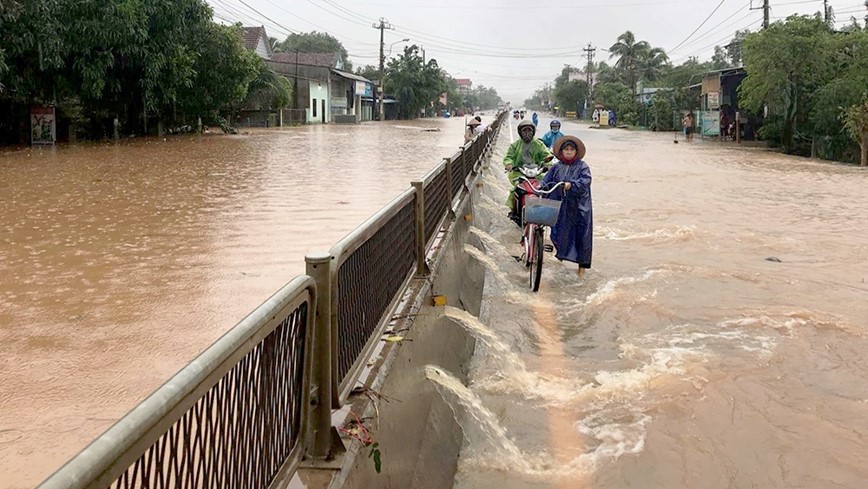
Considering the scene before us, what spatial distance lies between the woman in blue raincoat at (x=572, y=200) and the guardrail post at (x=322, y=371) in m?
5.51

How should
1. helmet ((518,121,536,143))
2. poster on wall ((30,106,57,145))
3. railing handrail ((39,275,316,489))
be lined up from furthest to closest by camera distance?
poster on wall ((30,106,57,145)) < helmet ((518,121,536,143)) < railing handrail ((39,275,316,489))

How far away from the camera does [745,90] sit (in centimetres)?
3306

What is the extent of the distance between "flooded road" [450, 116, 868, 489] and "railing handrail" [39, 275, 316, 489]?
8.29 feet

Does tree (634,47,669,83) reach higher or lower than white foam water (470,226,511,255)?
higher

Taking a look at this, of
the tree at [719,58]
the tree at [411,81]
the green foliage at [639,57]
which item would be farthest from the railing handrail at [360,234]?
the tree at [719,58]

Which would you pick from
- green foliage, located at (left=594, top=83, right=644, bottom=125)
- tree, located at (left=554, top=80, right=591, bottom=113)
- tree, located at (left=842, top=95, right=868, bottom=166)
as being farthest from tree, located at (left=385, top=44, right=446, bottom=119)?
tree, located at (left=842, top=95, right=868, bottom=166)

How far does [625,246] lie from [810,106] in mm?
24382

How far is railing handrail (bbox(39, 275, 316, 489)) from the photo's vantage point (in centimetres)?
125

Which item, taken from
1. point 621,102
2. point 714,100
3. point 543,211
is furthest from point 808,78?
point 621,102

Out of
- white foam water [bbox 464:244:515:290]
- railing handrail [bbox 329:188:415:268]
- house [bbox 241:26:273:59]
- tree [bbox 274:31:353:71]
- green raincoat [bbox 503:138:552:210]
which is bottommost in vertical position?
white foam water [bbox 464:244:515:290]

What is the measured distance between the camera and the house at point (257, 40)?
→ 55844 millimetres

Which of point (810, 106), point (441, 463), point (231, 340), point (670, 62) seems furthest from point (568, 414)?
point (670, 62)

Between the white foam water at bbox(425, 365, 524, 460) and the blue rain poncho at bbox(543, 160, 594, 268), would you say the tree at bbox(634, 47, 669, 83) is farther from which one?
the white foam water at bbox(425, 365, 524, 460)

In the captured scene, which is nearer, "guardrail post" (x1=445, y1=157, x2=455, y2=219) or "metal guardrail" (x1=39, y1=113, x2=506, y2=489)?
"metal guardrail" (x1=39, y1=113, x2=506, y2=489)
